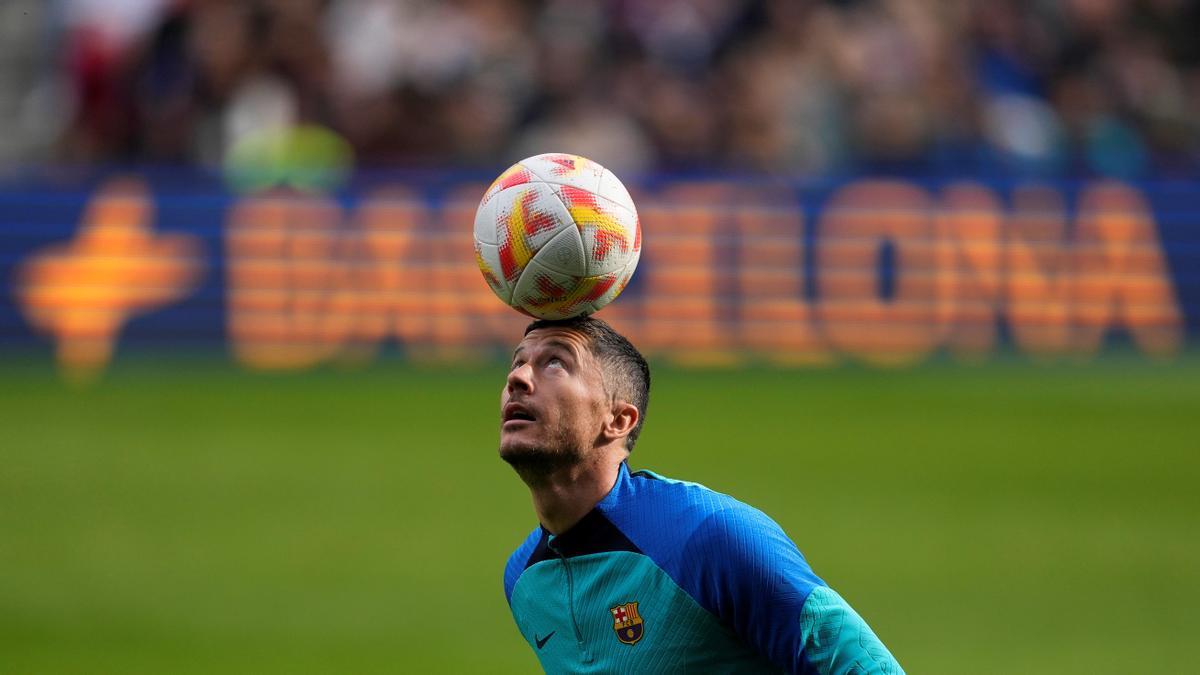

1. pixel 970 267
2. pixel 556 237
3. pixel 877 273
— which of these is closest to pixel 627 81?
pixel 877 273

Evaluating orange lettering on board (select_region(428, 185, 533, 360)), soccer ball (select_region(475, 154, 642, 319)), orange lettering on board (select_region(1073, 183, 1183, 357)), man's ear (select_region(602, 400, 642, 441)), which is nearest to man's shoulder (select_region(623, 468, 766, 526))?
man's ear (select_region(602, 400, 642, 441))

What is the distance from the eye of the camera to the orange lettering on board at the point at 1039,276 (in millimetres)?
16906

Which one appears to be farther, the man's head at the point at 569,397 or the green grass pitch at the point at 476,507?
the green grass pitch at the point at 476,507

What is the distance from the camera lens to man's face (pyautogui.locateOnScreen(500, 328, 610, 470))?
5.21 metres

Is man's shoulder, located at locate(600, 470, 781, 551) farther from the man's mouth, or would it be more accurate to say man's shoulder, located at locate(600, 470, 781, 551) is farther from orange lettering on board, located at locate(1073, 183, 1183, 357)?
orange lettering on board, located at locate(1073, 183, 1183, 357)

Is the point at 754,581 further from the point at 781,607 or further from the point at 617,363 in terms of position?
the point at 617,363

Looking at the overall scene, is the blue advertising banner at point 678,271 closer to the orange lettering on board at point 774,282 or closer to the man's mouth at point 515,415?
the orange lettering on board at point 774,282

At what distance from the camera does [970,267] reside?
55.4ft

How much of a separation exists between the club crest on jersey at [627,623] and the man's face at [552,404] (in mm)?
443

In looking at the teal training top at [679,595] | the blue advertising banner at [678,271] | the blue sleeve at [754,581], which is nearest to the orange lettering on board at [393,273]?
the blue advertising banner at [678,271]

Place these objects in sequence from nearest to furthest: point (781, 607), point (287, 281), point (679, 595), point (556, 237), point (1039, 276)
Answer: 1. point (781, 607)
2. point (679, 595)
3. point (556, 237)
4. point (287, 281)
5. point (1039, 276)

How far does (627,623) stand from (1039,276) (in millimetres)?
12481

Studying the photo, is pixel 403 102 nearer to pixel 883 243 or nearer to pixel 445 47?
pixel 445 47

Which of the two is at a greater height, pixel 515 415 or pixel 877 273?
pixel 877 273
